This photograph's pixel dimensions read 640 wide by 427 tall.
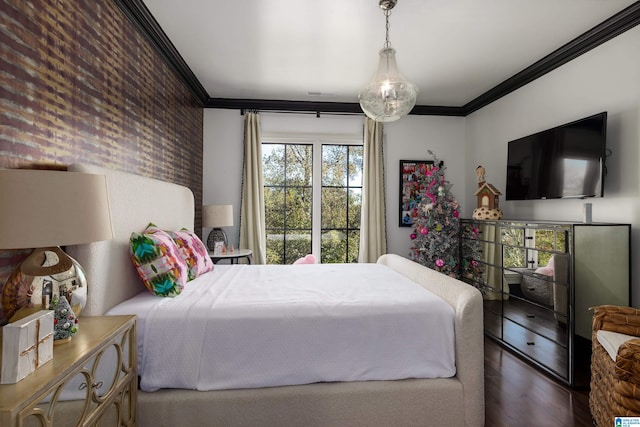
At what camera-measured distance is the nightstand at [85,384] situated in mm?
916

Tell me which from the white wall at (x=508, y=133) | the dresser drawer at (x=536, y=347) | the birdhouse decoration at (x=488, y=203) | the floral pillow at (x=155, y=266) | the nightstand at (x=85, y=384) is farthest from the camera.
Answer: the birdhouse decoration at (x=488, y=203)

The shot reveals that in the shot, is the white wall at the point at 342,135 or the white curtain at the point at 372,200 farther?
the white curtain at the point at 372,200

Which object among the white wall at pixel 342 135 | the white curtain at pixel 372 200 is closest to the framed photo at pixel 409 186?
A: the white wall at pixel 342 135

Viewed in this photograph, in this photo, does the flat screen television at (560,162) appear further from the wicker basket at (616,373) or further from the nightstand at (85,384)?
the nightstand at (85,384)

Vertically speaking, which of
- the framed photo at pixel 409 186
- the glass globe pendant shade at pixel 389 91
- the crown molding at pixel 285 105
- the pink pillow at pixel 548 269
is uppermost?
the crown molding at pixel 285 105

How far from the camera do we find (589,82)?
3.04 meters

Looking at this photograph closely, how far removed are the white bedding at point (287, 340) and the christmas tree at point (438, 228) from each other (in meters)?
2.43

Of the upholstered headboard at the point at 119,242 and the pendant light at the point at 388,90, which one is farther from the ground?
the pendant light at the point at 388,90

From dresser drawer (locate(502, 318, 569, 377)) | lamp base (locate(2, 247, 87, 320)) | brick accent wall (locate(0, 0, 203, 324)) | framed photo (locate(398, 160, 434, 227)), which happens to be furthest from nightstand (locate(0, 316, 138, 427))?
framed photo (locate(398, 160, 434, 227))

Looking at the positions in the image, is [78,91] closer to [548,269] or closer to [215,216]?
[215,216]

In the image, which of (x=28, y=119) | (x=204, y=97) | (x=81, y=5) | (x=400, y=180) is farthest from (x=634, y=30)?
(x=204, y=97)

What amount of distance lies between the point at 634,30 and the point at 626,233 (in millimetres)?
1562

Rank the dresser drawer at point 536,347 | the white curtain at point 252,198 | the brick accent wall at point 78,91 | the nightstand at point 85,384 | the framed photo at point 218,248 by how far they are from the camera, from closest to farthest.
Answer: the nightstand at point 85,384
the brick accent wall at point 78,91
the dresser drawer at point 536,347
the framed photo at point 218,248
the white curtain at point 252,198

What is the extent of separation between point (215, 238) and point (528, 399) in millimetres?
3554
